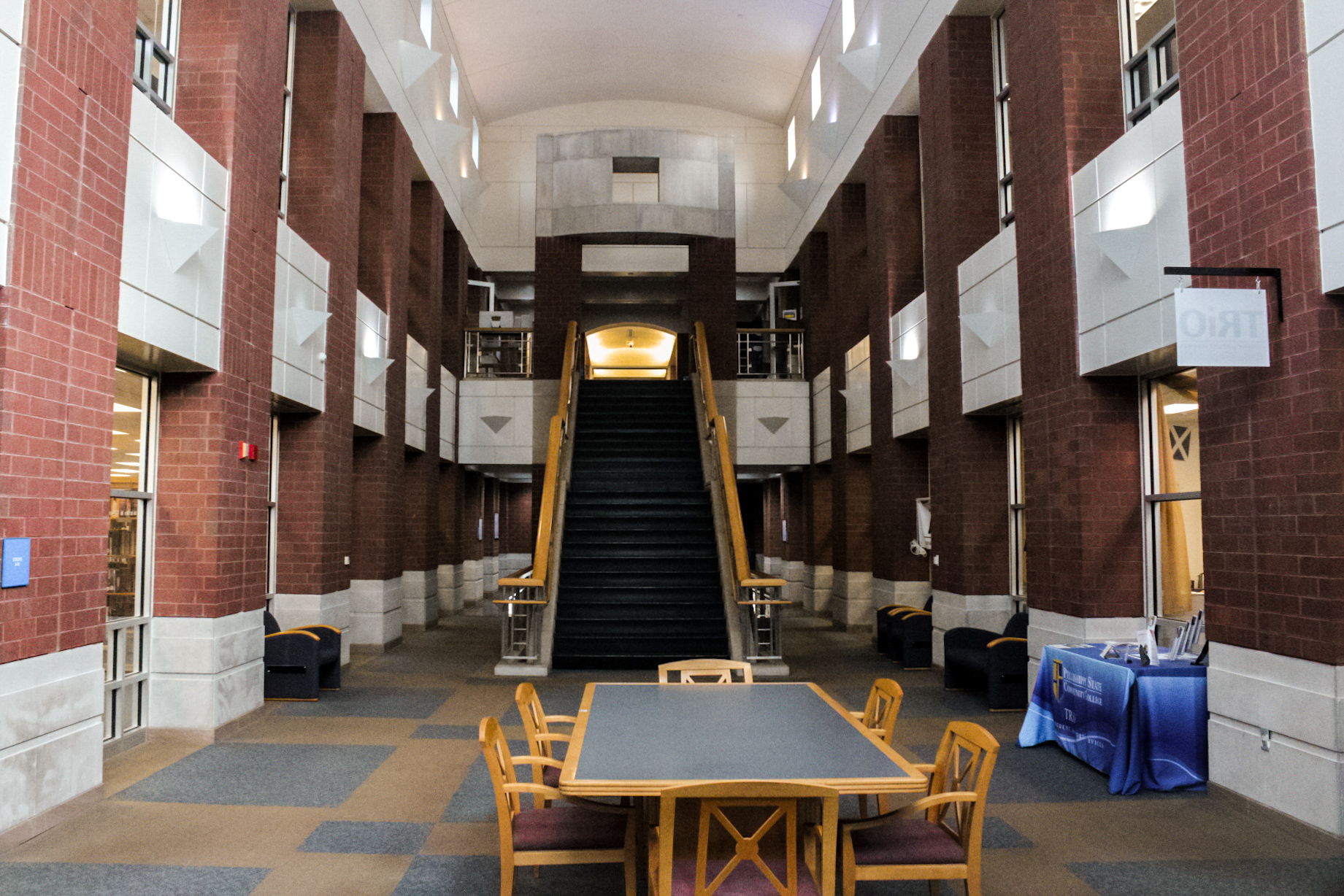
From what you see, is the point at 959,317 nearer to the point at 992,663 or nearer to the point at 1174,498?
the point at 1174,498

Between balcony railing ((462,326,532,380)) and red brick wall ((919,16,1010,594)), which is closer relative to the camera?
red brick wall ((919,16,1010,594))

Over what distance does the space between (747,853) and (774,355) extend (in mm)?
13647

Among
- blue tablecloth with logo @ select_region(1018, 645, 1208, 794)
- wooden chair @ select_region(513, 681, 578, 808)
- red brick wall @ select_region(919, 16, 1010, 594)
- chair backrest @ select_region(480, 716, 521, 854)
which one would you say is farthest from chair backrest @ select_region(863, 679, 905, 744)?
red brick wall @ select_region(919, 16, 1010, 594)

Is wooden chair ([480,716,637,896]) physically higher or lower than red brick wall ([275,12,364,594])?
lower

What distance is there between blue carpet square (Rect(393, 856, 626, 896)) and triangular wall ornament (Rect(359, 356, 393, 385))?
708 centimetres

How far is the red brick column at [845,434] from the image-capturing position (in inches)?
527

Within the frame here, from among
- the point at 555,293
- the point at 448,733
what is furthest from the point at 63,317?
the point at 555,293

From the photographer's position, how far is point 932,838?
3.40 m

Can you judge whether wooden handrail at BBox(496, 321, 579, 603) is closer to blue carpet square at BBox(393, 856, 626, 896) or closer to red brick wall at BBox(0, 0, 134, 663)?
red brick wall at BBox(0, 0, 134, 663)

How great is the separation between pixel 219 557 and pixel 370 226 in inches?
233

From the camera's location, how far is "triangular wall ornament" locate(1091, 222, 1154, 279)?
237 inches

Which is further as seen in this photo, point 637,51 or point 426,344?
point 637,51

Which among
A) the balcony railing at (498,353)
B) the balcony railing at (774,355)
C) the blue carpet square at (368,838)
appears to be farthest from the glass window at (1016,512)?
the balcony railing at (498,353)

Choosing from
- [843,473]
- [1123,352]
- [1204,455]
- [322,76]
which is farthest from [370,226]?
[1204,455]
